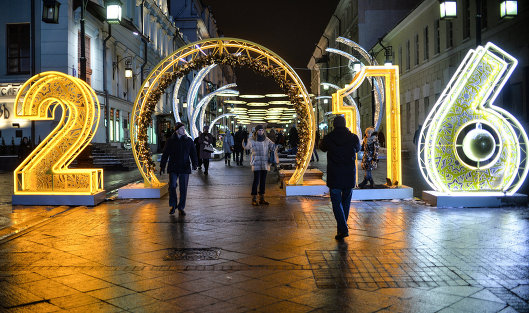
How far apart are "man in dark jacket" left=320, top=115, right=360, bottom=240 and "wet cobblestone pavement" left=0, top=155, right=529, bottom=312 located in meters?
0.42

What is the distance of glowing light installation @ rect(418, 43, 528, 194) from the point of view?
1101 cm

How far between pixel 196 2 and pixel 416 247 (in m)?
63.8

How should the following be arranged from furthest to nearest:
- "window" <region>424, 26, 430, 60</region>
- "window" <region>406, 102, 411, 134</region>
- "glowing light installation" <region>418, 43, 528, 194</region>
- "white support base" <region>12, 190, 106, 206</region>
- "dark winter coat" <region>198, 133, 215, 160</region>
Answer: "window" <region>406, 102, 411, 134</region>
"window" <region>424, 26, 430, 60</region>
"dark winter coat" <region>198, 133, 215, 160</region>
"white support base" <region>12, 190, 106, 206</region>
"glowing light installation" <region>418, 43, 528, 194</region>

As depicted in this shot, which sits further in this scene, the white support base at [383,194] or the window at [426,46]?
the window at [426,46]

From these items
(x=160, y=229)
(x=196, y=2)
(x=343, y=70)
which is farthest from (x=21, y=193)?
(x=196, y=2)

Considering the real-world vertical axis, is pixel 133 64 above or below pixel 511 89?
above

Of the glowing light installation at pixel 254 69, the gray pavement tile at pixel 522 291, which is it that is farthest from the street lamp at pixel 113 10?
the gray pavement tile at pixel 522 291

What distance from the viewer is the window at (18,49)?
1014 inches

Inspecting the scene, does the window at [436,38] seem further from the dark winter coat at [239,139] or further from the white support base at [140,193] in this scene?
the white support base at [140,193]

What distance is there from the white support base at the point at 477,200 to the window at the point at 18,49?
2123 cm

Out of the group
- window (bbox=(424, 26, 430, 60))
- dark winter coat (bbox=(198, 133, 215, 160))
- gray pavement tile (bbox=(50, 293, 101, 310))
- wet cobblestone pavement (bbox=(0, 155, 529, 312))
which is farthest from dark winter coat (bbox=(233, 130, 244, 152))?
gray pavement tile (bbox=(50, 293, 101, 310))

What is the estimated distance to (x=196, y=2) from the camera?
220 ft

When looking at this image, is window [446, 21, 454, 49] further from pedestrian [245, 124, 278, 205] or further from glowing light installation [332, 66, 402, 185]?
pedestrian [245, 124, 278, 205]

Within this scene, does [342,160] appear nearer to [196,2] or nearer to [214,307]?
[214,307]
